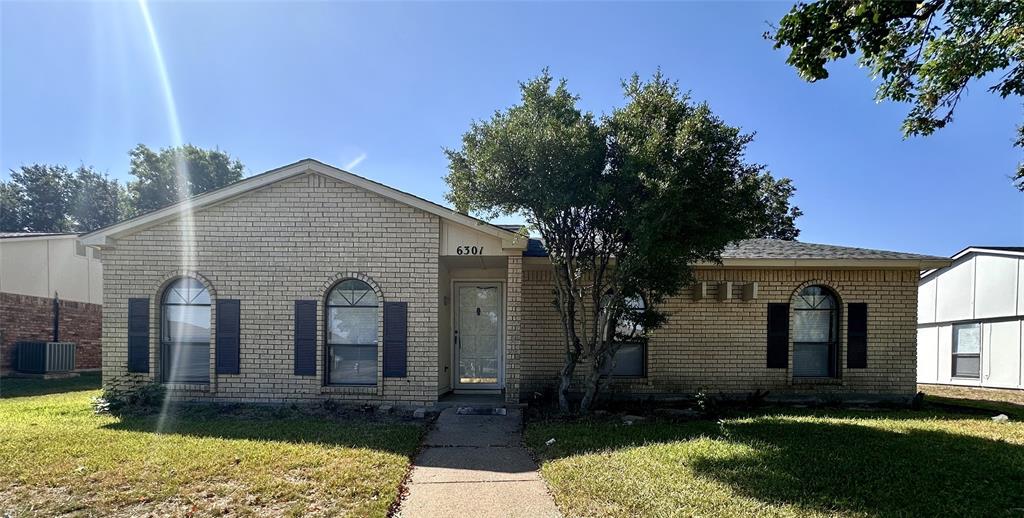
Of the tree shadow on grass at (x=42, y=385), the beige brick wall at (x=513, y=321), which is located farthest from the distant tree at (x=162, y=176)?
the beige brick wall at (x=513, y=321)

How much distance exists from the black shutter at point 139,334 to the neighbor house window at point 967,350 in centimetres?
2189

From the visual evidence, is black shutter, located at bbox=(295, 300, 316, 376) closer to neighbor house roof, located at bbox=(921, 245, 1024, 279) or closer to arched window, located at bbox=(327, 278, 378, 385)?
arched window, located at bbox=(327, 278, 378, 385)

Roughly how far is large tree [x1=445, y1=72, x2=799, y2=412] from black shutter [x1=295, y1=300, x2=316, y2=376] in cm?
318

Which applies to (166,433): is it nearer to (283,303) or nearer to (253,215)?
(283,303)

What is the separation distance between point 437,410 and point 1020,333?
16660 millimetres

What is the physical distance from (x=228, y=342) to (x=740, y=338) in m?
9.39

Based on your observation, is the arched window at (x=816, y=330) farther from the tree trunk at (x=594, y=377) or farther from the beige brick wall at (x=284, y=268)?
the beige brick wall at (x=284, y=268)

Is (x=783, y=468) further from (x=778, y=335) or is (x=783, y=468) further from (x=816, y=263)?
(x=816, y=263)

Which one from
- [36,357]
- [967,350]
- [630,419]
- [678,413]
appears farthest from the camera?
[967,350]

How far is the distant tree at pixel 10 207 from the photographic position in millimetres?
33125

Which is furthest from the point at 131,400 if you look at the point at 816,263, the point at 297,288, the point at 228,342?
the point at 816,263

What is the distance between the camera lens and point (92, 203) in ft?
116

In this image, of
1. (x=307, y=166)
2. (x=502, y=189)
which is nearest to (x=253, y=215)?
(x=307, y=166)

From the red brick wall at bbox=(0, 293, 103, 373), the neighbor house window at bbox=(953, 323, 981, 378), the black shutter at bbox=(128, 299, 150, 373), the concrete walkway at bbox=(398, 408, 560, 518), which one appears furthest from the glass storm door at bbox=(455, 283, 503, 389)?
the neighbor house window at bbox=(953, 323, 981, 378)
